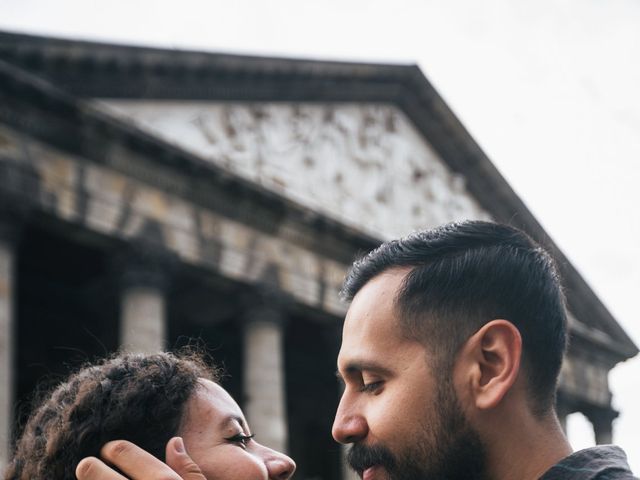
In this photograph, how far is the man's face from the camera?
2484mm

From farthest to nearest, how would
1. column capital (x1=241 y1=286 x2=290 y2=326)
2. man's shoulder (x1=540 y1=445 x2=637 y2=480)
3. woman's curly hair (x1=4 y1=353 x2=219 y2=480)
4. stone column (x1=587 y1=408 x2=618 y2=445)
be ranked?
1. stone column (x1=587 y1=408 x2=618 y2=445)
2. column capital (x1=241 y1=286 x2=290 y2=326)
3. woman's curly hair (x1=4 y1=353 x2=219 y2=480)
4. man's shoulder (x1=540 y1=445 x2=637 y2=480)

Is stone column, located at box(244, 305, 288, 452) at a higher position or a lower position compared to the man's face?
higher

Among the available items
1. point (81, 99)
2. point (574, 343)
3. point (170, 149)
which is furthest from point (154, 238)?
point (574, 343)

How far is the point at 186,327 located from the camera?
22188 mm

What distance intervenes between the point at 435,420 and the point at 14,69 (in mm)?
14894

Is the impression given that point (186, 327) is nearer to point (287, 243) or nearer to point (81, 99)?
point (287, 243)

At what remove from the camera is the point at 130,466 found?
2.60 meters

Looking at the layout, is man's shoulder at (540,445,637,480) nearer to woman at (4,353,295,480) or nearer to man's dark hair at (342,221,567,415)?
man's dark hair at (342,221,567,415)

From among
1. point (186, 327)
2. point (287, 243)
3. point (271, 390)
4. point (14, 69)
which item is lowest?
point (271, 390)

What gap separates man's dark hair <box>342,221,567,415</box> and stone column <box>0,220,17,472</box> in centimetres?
1280

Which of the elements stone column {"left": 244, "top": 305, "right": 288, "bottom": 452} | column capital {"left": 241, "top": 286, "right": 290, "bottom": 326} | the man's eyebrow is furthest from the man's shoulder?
column capital {"left": 241, "top": 286, "right": 290, "bottom": 326}

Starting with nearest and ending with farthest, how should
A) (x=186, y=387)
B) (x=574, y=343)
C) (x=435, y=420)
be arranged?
1. (x=435, y=420)
2. (x=186, y=387)
3. (x=574, y=343)

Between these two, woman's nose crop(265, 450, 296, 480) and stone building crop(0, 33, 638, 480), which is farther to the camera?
stone building crop(0, 33, 638, 480)

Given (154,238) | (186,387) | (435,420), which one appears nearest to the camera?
(435,420)
